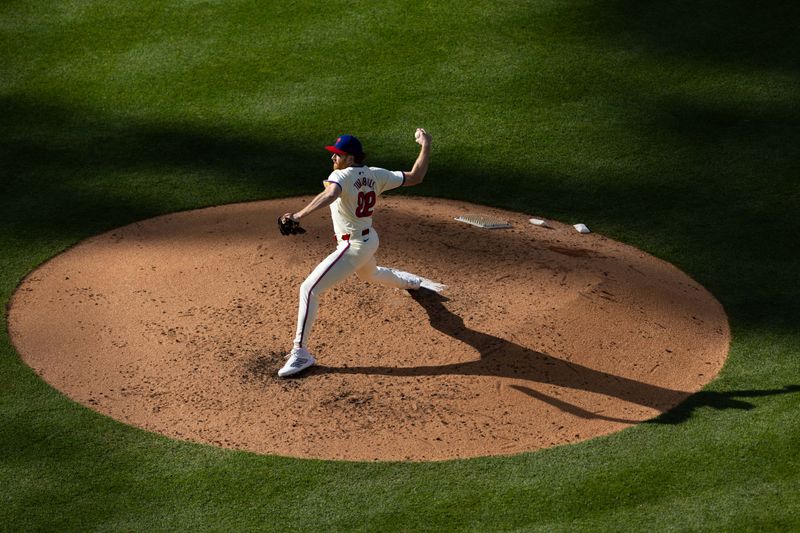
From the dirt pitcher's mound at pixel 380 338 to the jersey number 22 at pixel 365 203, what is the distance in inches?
43.2

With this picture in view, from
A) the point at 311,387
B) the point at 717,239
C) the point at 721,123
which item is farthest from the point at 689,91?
the point at 311,387

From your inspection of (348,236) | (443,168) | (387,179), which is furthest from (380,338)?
(443,168)

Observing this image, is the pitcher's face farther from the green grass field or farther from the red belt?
the green grass field

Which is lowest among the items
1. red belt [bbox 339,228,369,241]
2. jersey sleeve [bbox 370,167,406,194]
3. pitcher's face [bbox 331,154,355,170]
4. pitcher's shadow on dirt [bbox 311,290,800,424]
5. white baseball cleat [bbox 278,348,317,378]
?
pitcher's shadow on dirt [bbox 311,290,800,424]

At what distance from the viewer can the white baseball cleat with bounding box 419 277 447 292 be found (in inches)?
352

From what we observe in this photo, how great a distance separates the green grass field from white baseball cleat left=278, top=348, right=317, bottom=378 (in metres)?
1.02

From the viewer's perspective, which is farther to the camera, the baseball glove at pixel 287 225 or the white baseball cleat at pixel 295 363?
the white baseball cleat at pixel 295 363

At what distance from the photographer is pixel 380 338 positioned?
27.5ft

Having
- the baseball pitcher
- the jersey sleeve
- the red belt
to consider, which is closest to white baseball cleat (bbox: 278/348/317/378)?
the baseball pitcher

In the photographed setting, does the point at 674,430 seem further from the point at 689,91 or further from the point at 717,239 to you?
A: the point at 689,91

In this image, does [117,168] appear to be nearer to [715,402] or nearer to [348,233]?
[348,233]

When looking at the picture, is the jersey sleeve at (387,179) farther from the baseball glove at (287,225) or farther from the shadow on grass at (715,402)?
the shadow on grass at (715,402)

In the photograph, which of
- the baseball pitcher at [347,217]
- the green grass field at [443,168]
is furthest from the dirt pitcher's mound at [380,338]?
the baseball pitcher at [347,217]

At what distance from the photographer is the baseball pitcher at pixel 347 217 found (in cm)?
776
